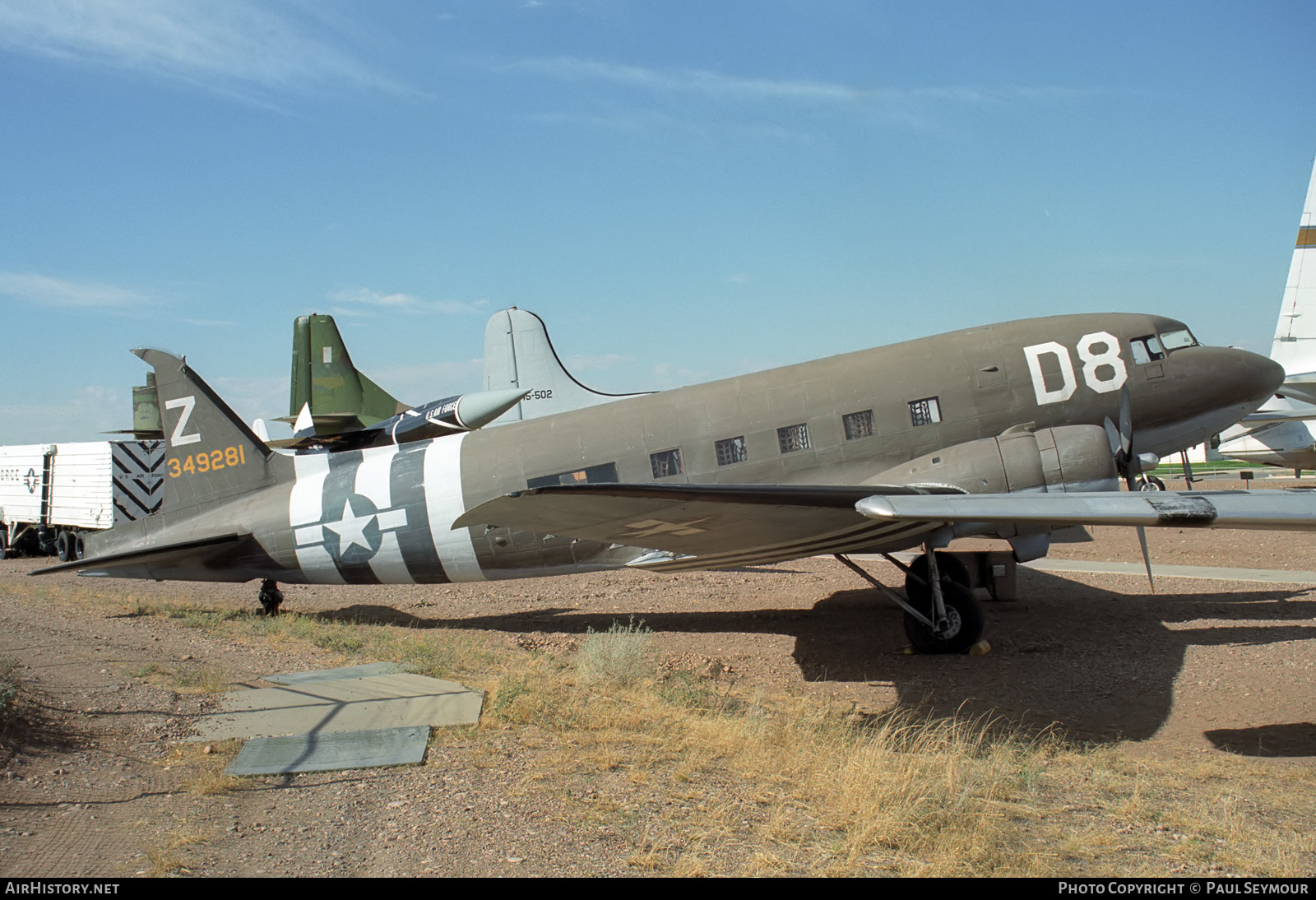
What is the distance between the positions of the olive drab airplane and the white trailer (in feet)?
55.1

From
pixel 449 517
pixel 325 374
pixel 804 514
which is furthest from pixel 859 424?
pixel 325 374

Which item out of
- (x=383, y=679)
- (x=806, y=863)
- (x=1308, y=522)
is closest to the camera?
(x=806, y=863)

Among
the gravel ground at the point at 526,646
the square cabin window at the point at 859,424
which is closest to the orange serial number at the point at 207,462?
the gravel ground at the point at 526,646

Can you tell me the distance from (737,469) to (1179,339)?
263 inches

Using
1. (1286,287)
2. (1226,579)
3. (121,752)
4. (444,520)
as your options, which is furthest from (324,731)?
(1286,287)

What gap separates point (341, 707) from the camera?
8.48m

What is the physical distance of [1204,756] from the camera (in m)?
7.61

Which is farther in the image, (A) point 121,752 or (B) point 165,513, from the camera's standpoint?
(B) point 165,513

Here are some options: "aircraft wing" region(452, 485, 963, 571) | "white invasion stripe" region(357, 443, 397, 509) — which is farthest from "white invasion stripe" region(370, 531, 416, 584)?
"aircraft wing" region(452, 485, 963, 571)

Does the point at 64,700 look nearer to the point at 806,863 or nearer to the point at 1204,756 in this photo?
the point at 806,863

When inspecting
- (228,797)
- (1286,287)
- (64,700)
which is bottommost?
(228,797)

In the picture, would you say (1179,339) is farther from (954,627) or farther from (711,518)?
(711,518)
